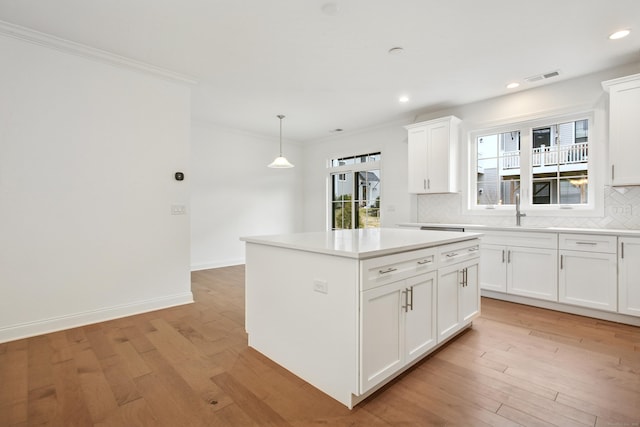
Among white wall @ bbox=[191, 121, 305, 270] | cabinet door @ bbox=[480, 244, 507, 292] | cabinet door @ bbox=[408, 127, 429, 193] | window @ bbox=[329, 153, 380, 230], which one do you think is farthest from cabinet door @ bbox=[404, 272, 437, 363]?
white wall @ bbox=[191, 121, 305, 270]

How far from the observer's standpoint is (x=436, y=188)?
180 inches

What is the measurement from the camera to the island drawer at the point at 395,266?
5.37ft

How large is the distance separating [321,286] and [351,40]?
2308 millimetres

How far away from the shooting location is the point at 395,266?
183cm

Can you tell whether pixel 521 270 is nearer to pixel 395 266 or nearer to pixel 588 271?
pixel 588 271

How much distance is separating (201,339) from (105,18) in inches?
110

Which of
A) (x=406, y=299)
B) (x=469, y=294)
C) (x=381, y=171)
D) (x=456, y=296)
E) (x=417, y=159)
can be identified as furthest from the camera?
(x=381, y=171)

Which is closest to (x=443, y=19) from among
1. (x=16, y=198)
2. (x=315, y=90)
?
(x=315, y=90)

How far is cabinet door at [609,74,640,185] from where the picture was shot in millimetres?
2990

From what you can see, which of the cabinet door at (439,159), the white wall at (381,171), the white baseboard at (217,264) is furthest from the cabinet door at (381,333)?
the white baseboard at (217,264)

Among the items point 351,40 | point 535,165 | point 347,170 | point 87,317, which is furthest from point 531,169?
point 87,317

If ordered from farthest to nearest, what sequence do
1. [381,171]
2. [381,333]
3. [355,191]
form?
[355,191] < [381,171] < [381,333]

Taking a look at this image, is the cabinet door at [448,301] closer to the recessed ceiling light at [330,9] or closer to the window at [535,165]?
the recessed ceiling light at [330,9]

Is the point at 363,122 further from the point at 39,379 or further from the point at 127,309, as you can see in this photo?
the point at 39,379
